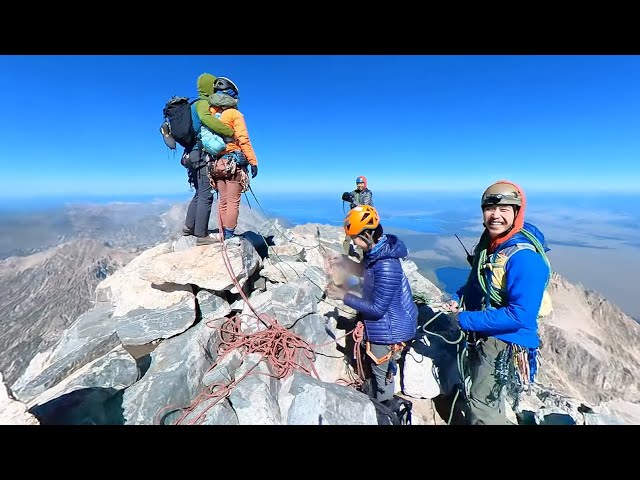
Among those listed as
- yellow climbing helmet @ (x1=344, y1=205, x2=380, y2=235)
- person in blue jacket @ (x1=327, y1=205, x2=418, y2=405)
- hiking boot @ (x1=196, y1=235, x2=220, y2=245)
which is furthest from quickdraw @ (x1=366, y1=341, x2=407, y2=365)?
hiking boot @ (x1=196, y1=235, x2=220, y2=245)

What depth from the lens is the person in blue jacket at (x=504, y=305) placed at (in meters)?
2.81

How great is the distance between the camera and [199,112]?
4.98m

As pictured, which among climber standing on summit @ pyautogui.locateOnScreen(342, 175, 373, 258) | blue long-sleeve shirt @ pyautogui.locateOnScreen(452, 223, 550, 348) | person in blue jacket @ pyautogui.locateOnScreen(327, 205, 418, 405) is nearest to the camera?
blue long-sleeve shirt @ pyautogui.locateOnScreen(452, 223, 550, 348)

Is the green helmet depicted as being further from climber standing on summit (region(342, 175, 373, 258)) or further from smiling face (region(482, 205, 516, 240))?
climber standing on summit (region(342, 175, 373, 258))

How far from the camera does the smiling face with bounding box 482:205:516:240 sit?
2.98 m

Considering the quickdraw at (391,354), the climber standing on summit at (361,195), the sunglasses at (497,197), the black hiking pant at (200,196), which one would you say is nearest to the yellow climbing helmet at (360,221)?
the sunglasses at (497,197)

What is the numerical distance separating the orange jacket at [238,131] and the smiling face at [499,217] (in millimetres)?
4362

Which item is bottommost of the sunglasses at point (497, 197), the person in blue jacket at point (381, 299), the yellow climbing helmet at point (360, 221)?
the person in blue jacket at point (381, 299)

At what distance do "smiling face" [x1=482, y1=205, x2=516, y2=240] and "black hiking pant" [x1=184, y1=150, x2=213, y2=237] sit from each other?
16.6ft

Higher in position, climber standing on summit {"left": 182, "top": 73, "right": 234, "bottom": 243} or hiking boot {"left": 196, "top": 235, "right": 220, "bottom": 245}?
climber standing on summit {"left": 182, "top": 73, "right": 234, "bottom": 243}

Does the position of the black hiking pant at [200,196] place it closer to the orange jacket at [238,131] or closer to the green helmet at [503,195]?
the orange jacket at [238,131]
